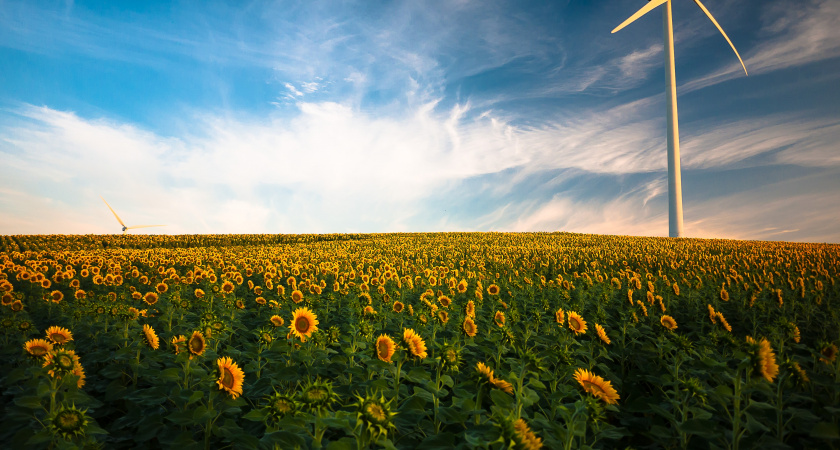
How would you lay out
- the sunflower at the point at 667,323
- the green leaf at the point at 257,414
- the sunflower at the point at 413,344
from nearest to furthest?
the green leaf at the point at 257,414 → the sunflower at the point at 413,344 → the sunflower at the point at 667,323

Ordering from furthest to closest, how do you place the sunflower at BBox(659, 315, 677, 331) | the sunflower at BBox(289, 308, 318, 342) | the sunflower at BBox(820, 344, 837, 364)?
1. the sunflower at BBox(659, 315, 677, 331)
2. the sunflower at BBox(289, 308, 318, 342)
3. the sunflower at BBox(820, 344, 837, 364)

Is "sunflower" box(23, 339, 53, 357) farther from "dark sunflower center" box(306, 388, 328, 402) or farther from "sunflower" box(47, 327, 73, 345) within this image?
"dark sunflower center" box(306, 388, 328, 402)

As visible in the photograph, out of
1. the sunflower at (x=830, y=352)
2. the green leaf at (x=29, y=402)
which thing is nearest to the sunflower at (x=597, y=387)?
the sunflower at (x=830, y=352)

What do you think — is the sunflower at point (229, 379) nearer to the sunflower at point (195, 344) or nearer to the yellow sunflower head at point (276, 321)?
the sunflower at point (195, 344)

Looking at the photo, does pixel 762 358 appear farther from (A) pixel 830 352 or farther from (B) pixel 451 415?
(B) pixel 451 415

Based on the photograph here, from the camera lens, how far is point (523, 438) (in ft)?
7.18

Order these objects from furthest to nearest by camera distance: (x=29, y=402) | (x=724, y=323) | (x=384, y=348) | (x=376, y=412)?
(x=724, y=323)
(x=384, y=348)
(x=29, y=402)
(x=376, y=412)

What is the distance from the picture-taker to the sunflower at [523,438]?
2137 millimetres

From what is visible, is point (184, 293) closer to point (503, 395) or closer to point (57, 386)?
point (57, 386)

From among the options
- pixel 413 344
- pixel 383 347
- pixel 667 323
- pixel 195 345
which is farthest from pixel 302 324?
pixel 667 323

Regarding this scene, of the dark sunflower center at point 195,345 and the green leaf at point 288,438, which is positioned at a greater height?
the dark sunflower center at point 195,345

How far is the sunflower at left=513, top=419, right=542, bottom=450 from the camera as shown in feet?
7.01

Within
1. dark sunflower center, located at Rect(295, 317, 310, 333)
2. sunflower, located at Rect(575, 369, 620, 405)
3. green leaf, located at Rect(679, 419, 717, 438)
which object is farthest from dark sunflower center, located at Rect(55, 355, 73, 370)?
green leaf, located at Rect(679, 419, 717, 438)

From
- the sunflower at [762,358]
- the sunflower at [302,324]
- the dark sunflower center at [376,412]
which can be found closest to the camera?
the dark sunflower center at [376,412]
